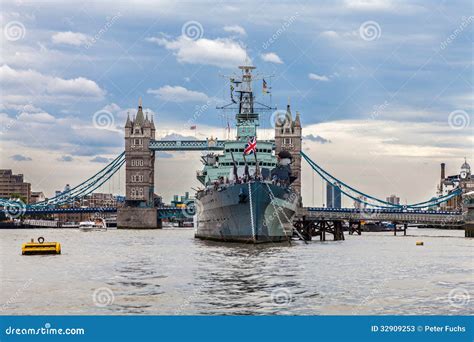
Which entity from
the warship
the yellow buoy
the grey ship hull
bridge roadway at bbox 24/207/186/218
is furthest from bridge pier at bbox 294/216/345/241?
bridge roadway at bbox 24/207/186/218

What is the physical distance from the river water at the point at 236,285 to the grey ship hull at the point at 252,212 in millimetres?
9487

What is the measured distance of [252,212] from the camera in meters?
62.3

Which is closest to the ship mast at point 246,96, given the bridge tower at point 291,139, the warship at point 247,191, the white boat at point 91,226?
the warship at point 247,191

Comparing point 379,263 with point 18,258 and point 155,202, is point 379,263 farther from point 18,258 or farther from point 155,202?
point 155,202

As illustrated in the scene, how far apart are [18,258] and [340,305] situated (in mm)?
31509

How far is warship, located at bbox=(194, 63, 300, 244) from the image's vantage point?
205 feet

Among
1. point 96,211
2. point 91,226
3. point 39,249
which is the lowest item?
point 39,249

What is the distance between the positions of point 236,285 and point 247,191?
92.0 ft

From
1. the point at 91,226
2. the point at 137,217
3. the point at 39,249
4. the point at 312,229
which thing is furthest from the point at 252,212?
the point at 137,217

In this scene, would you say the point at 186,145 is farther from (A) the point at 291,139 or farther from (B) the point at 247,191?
(B) the point at 247,191

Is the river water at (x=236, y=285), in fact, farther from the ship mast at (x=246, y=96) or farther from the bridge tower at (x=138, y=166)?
the bridge tower at (x=138, y=166)

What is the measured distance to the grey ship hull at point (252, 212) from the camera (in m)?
62.2

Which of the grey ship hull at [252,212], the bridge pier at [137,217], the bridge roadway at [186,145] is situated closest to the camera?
the grey ship hull at [252,212]

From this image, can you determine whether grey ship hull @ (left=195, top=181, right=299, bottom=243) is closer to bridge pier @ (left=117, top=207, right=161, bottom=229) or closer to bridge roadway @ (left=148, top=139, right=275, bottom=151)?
bridge pier @ (left=117, top=207, right=161, bottom=229)
